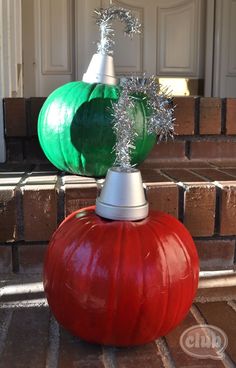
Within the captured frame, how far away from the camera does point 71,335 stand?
0.79 metres

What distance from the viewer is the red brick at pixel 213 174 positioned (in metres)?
1.09

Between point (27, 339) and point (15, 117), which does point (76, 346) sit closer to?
point (27, 339)

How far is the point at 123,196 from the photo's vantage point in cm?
72

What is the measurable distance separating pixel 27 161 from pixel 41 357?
0.70 m

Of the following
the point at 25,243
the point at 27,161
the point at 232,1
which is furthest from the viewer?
the point at 232,1

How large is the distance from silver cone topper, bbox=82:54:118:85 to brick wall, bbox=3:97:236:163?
0.90 ft

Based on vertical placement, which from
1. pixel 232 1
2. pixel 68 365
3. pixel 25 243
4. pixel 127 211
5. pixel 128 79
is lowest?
pixel 68 365

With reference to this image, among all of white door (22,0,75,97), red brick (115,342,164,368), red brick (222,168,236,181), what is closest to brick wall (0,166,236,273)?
red brick (222,168,236,181)

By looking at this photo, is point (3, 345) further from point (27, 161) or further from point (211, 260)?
point (27, 161)

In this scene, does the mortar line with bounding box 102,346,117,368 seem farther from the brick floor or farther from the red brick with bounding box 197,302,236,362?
the red brick with bounding box 197,302,236,362

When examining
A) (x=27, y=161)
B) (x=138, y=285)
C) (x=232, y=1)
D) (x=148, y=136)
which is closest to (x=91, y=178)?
(x=148, y=136)

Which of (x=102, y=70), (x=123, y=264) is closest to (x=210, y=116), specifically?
(x=102, y=70)

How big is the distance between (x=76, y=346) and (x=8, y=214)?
325 millimetres

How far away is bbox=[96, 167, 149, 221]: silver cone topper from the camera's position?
73cm
